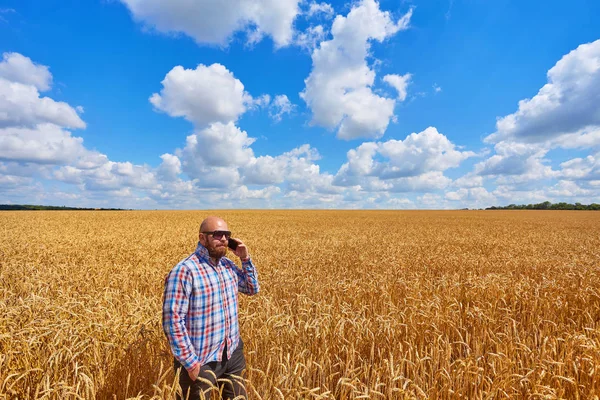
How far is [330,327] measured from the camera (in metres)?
4.77

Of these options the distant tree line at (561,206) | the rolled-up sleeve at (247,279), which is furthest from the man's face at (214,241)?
the distant tree line at (561,206)

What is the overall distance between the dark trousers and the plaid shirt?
0.35 feet

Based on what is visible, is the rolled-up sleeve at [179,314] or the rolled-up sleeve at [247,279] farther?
the rolled-up sleeve at [247,279]

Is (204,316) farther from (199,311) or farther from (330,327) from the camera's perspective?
(330,327)

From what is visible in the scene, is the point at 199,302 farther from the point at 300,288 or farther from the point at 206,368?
the point at 300,288

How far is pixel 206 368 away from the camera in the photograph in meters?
2.87

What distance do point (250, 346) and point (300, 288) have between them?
314 centimetres

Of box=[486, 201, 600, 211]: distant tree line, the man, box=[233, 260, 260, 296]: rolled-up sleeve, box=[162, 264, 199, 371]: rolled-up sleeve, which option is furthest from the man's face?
box=[486, 201, 600, 211]: distant tree line

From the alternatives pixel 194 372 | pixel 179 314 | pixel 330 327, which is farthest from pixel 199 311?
pixel 330 327

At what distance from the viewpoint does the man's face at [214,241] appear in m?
2.92

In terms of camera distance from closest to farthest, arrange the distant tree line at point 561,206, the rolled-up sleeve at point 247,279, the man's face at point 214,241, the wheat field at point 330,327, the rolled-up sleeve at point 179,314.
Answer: the rolled-up sleeve at point 179,314 → the man's face at point 214,241 → the wheat field at point 330,327 → the rolled-up sleeve at point 247,279 → the distant tree line at point 561,206

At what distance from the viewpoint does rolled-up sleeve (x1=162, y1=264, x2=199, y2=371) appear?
2607 millimetres

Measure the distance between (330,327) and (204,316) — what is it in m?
2.54

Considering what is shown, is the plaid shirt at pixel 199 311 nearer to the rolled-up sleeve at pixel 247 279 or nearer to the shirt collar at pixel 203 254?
the shirt collar at pixel 203 254
